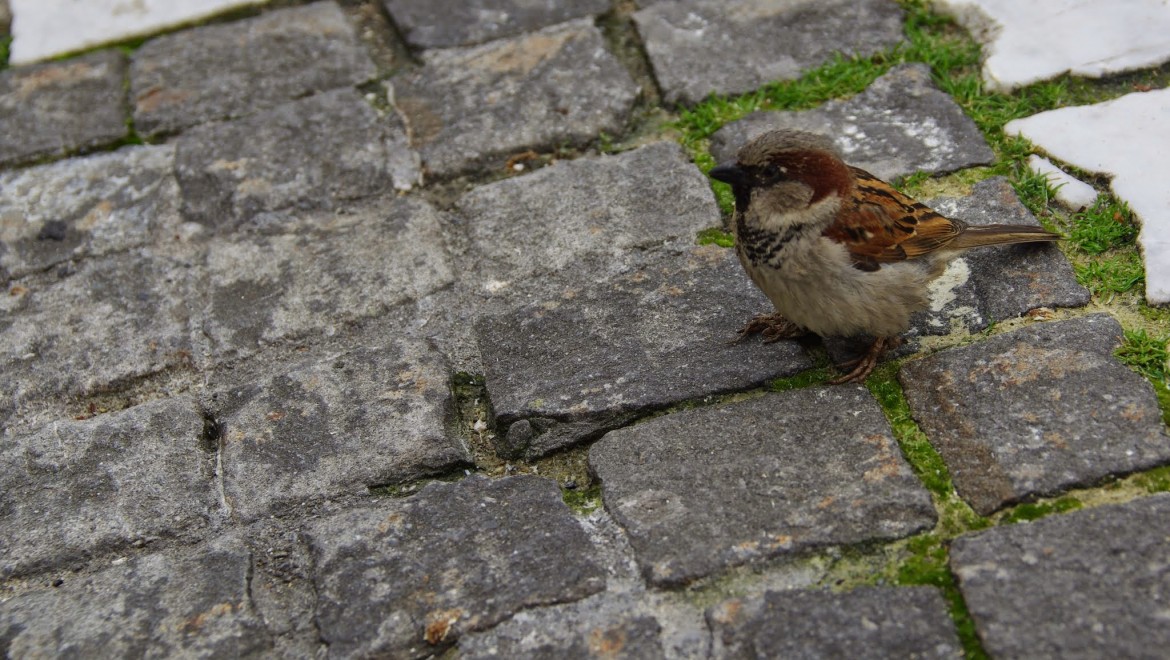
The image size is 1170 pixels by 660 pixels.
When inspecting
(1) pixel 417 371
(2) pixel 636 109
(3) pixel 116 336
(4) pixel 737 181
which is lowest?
(3) pixel 116 336

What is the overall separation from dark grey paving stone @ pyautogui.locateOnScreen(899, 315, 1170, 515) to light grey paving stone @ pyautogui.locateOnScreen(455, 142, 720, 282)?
3.20ft

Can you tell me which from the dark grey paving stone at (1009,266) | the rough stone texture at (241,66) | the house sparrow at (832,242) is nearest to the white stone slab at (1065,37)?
the dark grey paving stone at (1009,266)

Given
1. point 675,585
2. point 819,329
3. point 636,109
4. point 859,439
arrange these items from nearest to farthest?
point 675,585 → point 859,439 → point 819,329 → point 636,109

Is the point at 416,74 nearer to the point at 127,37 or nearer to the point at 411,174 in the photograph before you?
the point at 411,174

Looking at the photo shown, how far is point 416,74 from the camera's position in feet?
13.9

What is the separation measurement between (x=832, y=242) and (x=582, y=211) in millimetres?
972

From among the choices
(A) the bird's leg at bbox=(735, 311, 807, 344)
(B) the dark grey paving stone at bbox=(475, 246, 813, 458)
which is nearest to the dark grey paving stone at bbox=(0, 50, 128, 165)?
(B) the dark grey paving stone at bbox=(475, 246, 813, 458)

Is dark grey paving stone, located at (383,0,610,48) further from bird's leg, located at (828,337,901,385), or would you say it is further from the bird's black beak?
bird's leg, located at (828,337,901,385)

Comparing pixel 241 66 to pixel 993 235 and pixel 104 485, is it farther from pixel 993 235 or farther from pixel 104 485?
pixel 993 235

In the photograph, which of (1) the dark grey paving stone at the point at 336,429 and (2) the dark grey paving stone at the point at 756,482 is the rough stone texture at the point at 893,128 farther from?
(1) the dark grey paving stone at the point at 336,429

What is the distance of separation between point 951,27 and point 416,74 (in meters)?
2.04

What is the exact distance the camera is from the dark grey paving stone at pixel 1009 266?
3053mm

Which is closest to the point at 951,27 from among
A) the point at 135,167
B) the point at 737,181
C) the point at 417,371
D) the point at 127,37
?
the point at 737,181

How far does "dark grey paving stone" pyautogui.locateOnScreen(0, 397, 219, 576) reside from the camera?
2803mm
